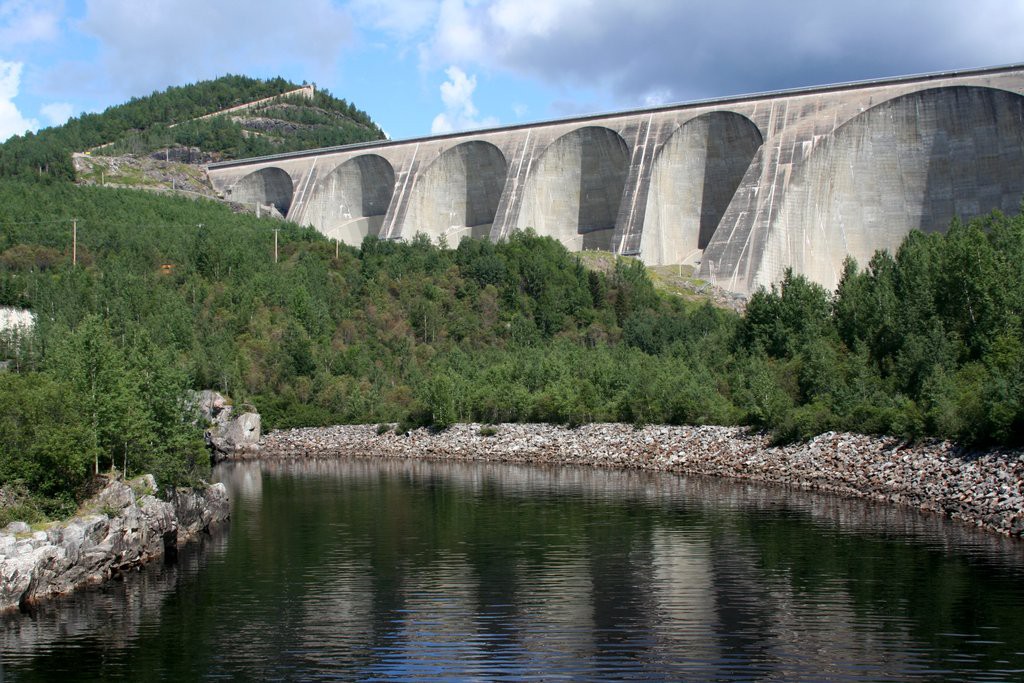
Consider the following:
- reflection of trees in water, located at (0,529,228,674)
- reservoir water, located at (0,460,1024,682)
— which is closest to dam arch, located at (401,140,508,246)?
reservoir water, located at (0,460,1024,682)

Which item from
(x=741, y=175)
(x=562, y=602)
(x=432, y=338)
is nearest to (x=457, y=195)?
(x=432, y=338)

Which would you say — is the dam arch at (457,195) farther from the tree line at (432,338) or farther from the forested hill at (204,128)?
the forested hill at (204,128)

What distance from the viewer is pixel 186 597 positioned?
18.6 m

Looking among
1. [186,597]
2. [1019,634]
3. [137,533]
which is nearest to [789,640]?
[1019,634]

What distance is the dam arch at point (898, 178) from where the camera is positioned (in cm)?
5206

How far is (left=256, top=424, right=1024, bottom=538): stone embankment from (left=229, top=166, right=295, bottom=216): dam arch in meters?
39.0

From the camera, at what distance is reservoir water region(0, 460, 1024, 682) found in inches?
555

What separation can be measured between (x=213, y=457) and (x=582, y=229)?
3134cm

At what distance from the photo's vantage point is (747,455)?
35.5 metres

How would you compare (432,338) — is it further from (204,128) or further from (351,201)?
(204,128)

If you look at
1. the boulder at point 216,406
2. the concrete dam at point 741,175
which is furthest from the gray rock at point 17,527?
the concrete dam at point 741,175

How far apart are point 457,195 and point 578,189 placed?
1018 cm

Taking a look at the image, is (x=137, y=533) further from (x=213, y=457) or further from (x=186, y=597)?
(x=213, y=457)

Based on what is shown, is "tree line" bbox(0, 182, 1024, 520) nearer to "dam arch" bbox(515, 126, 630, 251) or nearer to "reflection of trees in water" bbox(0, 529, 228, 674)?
"reflection of trees in water" bbox(0, 529, 228, 674)
